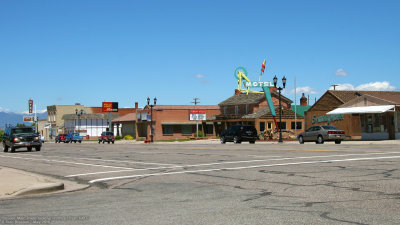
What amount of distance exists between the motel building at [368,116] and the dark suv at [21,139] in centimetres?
2664

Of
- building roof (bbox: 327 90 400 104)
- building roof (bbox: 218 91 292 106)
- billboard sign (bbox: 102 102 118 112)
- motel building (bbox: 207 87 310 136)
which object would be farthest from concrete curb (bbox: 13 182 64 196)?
billboard sign (bbox: 102 102 118 112)

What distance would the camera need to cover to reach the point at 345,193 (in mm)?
9664

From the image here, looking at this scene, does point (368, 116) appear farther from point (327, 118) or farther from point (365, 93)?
point (365, 93)

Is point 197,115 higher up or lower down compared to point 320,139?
higher up

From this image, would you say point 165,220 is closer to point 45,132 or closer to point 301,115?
point 301,115

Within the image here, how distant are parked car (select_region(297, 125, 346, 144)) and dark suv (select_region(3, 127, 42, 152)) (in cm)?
2148

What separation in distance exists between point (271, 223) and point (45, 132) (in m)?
128

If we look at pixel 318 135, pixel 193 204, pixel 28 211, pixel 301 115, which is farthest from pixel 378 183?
pixel 301 115

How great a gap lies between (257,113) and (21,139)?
1467 inches

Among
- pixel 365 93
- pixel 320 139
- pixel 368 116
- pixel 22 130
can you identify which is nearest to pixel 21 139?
pixel 22 130

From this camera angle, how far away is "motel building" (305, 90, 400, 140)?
42031mm

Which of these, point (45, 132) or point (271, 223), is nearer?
point (271, 223)

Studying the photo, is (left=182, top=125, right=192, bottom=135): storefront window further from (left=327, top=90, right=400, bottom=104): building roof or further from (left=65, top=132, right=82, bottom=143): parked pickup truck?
(left=327, top=90, right=400, bottom=104): building roof

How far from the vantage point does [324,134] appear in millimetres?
35156
